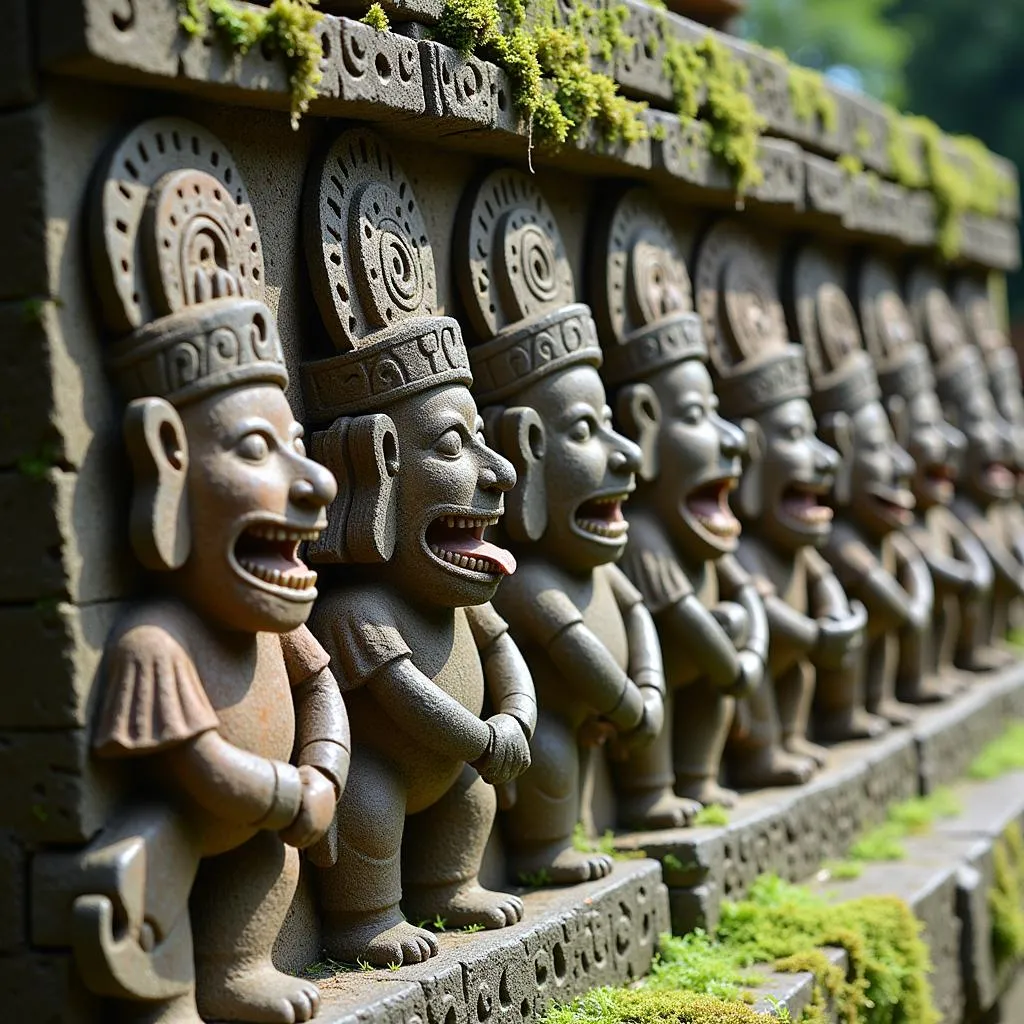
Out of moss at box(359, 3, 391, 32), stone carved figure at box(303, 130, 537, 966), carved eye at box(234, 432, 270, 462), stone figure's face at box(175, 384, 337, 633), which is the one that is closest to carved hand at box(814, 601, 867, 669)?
stone carved figure at box(303, 130, 537, 966)

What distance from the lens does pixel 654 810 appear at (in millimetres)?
5934

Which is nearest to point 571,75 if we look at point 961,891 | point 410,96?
point 410,96

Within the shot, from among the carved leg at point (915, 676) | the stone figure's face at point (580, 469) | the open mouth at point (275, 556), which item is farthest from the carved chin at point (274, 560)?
the carved leg at point (915, 676)

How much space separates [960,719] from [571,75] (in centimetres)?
432

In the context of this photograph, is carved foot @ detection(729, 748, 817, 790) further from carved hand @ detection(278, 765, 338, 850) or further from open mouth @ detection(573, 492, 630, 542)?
carved hand @ detection(278, 765, 338, 850)

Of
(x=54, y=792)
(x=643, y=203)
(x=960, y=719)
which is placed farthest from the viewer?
(x=960, y=719)

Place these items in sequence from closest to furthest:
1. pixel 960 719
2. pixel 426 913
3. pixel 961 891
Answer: pixel 426 913 → pixel 961 891 → pixel 960 719

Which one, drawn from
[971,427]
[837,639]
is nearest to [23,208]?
[837,639]

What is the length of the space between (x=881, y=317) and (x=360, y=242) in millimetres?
4723

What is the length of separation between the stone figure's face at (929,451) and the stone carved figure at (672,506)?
2634mm

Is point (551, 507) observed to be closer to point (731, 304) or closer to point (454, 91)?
point (454, 91)

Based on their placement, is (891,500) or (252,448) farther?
(891,500)

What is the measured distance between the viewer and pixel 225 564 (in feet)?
12.5

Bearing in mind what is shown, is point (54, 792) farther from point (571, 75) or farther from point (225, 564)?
point (571, 75)
